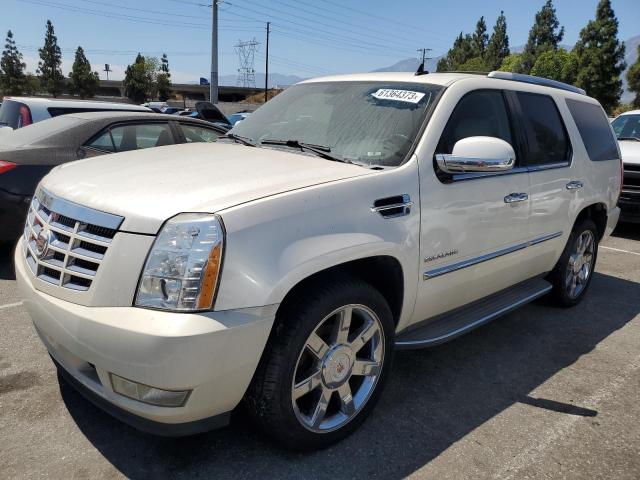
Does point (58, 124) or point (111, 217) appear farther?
point (58, 124)

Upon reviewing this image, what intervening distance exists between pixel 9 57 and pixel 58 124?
82607mm

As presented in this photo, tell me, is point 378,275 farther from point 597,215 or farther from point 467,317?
point 597,215

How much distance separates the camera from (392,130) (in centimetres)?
297

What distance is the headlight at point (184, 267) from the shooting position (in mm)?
1980

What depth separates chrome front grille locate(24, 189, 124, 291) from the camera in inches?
83.6

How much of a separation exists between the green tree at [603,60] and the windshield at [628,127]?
41.7m

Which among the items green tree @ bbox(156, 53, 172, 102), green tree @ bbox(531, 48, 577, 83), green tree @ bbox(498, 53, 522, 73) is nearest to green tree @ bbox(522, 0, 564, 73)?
green tree @ bbox(498, 53, 522, 73)

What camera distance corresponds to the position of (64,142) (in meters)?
5.13

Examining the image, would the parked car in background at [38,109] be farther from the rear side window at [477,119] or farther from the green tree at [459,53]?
the green tree at [459,53]

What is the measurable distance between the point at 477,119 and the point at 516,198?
0.57 meters

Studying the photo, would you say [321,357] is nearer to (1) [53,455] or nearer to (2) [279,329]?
(2) [279,329]

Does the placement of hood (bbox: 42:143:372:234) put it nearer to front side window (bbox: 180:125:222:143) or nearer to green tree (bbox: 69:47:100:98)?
front side window (bbox: 180:125:222:143)

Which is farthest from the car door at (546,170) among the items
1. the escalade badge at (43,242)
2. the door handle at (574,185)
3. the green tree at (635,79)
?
the green tree at (635,79)

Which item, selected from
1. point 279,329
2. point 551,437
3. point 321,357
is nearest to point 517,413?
point 551,437
